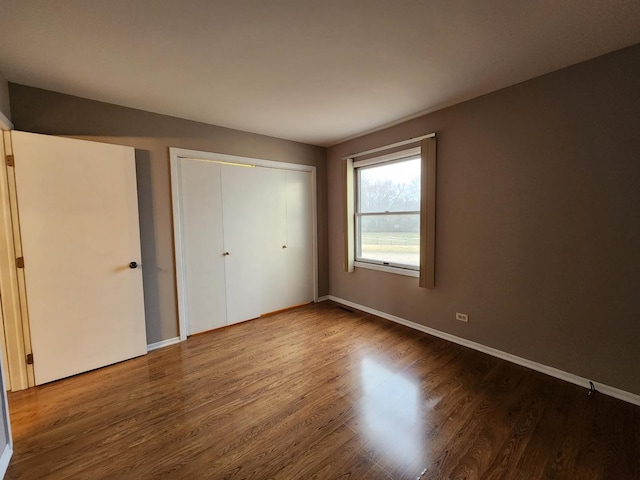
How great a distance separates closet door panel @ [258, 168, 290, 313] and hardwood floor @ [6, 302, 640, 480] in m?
1.22

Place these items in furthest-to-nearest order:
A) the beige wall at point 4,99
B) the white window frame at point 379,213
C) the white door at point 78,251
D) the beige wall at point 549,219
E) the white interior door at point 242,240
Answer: the white interior door at point 242,240, the white window frame at point 379,213, the white door at point 78,251, the beige wall at point 4,99, the beige wall at point 549,219

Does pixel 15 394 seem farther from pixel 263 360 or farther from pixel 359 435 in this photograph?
pixel 359 435

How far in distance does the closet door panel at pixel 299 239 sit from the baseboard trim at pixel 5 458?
9.18ft

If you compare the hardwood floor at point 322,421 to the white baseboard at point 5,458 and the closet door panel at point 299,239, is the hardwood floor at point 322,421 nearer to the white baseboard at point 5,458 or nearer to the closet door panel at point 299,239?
the white baseboard at point 5,458

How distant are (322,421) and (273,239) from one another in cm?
249

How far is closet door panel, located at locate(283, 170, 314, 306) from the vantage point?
3.98 metres

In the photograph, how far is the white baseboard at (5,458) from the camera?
141 centimetres

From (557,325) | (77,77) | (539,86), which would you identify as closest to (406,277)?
(557,325)

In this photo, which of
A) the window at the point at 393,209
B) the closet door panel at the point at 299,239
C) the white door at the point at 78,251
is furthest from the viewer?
the closet door panel at the point at 299,239

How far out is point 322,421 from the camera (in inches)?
70.2

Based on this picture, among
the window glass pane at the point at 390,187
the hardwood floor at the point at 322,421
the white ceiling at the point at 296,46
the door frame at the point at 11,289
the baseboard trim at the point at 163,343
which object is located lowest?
the hardwood floor at the point at 322,421

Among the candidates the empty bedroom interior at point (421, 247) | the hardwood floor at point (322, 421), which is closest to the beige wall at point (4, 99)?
the empty bedroom interior at point (421, 247)

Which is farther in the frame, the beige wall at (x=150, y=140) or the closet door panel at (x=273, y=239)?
the closet door panel at (x=273, y=239)

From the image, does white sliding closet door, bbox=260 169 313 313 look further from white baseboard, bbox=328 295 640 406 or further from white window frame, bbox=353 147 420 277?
white baseboard, bbox=328 295 640 406
